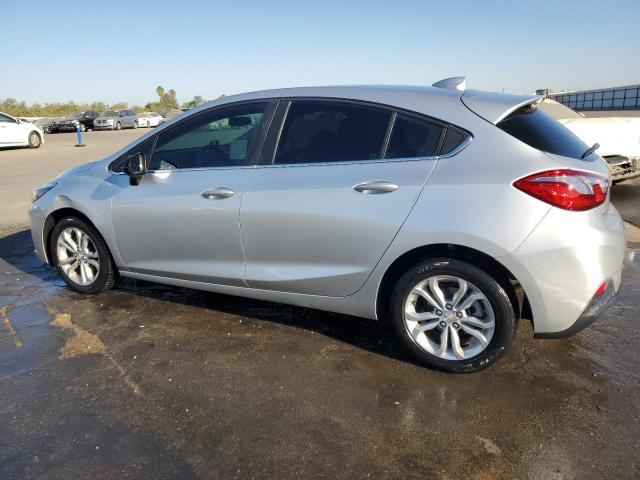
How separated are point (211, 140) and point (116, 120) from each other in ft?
113

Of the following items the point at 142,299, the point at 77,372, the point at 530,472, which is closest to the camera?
the point at 530,472

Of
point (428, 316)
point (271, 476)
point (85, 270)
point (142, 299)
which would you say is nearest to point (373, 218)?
point (428, 316)

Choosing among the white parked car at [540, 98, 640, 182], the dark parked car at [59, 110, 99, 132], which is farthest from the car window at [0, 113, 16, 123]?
the white parked car at [540, 98, 640, 182]

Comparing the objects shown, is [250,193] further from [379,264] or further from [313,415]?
[313,415]

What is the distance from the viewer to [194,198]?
12.0 feet

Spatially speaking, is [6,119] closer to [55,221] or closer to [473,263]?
[55,221]

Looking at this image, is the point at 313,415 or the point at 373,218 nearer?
the point at 313,415

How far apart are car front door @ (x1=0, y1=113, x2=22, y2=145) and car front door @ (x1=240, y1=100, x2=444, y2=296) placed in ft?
61.5

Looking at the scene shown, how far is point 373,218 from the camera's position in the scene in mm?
3043

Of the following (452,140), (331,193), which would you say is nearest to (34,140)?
(331,193)

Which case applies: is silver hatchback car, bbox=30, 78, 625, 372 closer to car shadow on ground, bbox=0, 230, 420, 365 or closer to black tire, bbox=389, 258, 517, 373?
black tire, bbox=389, 258, 517, 373

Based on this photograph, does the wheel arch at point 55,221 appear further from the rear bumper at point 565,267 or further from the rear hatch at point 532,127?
the rear bumper at point 565,267

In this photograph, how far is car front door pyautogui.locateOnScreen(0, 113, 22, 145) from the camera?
60.4 feet

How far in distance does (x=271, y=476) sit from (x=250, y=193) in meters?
1.80
